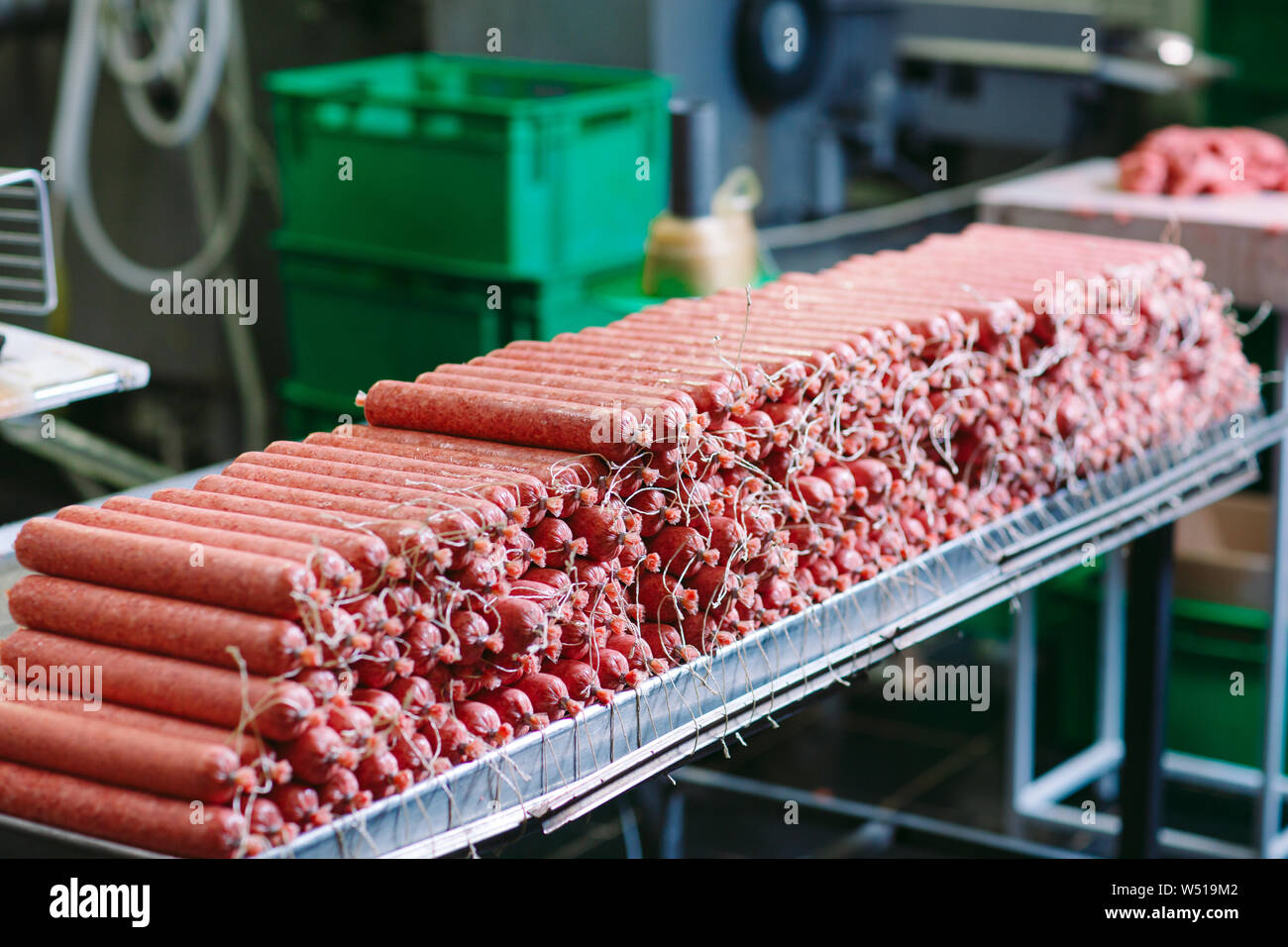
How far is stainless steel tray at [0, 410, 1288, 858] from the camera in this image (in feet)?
6.21

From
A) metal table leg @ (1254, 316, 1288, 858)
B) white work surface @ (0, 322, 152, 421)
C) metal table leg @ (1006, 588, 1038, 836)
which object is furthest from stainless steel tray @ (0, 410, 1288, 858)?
white work surface @ (0, 322, 152, 421)

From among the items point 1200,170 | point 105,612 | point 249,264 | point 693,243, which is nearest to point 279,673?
point 105,612

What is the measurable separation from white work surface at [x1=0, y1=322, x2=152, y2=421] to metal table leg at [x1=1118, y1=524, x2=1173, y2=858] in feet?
7.42

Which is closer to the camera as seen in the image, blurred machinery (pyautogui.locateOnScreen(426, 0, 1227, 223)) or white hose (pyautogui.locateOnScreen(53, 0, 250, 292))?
blurred machinery (pyautogui.locateOnScreen(426, 0, 1227, 223))

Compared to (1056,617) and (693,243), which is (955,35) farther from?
(693,243)

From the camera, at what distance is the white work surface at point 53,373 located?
2746mm

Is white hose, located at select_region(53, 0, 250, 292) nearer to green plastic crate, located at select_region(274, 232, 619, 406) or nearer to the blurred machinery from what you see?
the blurred machinery

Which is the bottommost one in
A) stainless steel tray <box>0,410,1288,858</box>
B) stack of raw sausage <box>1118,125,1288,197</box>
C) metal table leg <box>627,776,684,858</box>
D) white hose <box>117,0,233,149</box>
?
metal table leg <box>627,776,684,858</box>

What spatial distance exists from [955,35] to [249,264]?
10.8 feet

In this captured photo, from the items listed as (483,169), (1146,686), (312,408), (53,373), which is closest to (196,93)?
(312,408)

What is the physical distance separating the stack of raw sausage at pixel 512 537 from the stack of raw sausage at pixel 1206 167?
127 centimetres

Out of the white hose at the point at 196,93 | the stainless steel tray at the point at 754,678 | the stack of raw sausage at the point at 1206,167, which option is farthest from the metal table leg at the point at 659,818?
the white hose at the point at 196,93
